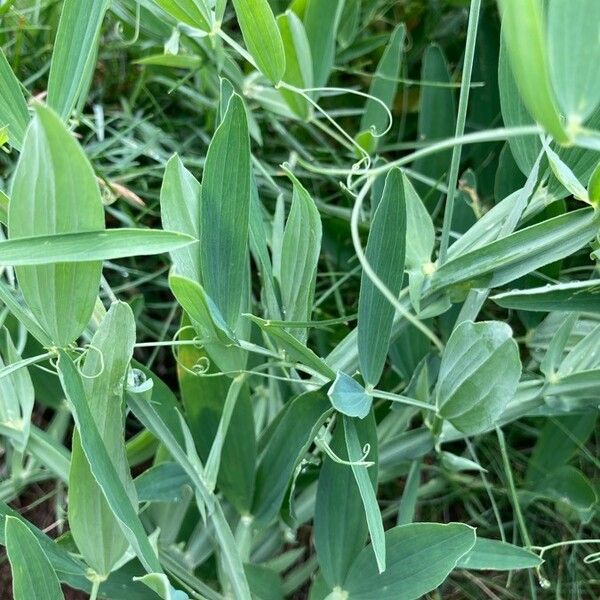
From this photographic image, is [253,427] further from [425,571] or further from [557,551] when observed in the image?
[557,551]

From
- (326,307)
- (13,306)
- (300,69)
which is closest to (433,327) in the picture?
(326,307)

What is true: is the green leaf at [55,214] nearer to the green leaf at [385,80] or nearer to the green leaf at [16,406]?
the green leaf at [16,406]

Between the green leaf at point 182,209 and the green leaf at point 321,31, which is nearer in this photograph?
the green leaf at point 182,209

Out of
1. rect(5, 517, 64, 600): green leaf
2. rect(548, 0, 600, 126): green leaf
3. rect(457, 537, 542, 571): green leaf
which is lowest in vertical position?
rect(457, 537, 542, 571): green leaf

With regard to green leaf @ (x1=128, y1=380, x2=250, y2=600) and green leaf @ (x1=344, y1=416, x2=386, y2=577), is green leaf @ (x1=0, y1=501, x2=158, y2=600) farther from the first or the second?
green leaf @ (x1=344, y1=416, x2=386, y2=577)

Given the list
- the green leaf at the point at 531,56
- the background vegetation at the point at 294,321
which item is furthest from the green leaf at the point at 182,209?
the green leaf at the point at 531,56

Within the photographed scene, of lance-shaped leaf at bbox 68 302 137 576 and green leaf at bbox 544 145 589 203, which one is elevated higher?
green leaf at bbox 544 145 589 203

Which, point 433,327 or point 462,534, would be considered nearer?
point 462,534

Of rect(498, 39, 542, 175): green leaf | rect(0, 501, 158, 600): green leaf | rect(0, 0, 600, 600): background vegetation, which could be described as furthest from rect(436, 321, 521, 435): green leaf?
rect(0, 501, 158, 600): green leaf
